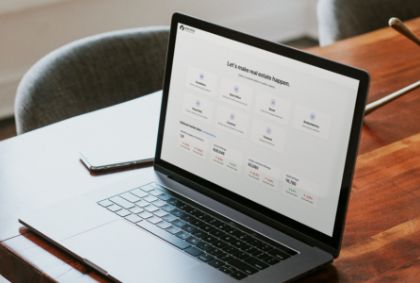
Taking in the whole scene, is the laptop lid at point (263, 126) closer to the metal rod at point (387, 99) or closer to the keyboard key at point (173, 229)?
the keyboard key at point (173, 229)

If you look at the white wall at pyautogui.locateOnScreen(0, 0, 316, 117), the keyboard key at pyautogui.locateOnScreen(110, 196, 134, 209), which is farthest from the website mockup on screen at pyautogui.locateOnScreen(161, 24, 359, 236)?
the white wall at pyautogui.locateOnScreen(0, 0, 316, 117)

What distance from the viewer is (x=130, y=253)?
1210 millimetres

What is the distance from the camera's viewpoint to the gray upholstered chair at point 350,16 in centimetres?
226

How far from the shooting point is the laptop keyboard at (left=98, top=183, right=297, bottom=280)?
1.19 m

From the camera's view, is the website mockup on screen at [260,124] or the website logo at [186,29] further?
the website logo at [186,29]

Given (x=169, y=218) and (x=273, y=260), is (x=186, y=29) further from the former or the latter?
(x=273, y=260)

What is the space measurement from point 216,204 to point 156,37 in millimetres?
753

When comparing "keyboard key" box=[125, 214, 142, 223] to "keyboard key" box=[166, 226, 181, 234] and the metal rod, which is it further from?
the metal rod

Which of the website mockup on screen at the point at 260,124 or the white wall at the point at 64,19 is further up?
the website mockup on screen at the point at 260,124

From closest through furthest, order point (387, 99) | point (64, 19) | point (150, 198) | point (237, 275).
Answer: point (237, 275) → point (150, 198) → point (387, 99) → point (64, 19)

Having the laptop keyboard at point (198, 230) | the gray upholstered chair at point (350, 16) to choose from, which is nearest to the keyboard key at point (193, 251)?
the laptop keyboard at point (198, 230)

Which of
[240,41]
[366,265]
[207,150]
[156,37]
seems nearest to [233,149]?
[207,150]

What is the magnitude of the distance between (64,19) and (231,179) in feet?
7.66

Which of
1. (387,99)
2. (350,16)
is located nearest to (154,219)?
(387,99)
